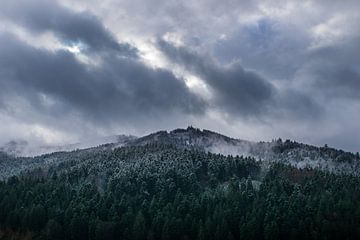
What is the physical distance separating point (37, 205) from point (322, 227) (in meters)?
105

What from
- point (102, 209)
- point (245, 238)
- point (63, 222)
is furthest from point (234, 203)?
point (63, 222)

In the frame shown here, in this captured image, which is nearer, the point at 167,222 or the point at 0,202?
the point at 167,222

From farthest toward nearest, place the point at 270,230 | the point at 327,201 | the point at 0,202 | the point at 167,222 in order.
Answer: the point at 0,202
the point at 327,201
the point at 167,222
the point at 270,230

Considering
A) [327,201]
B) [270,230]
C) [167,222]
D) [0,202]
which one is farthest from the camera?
[0,202]

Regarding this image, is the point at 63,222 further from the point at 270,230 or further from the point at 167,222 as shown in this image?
the point at 270,230

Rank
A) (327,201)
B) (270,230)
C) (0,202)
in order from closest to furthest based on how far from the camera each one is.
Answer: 1. (270,230)
2. (327,201)
3. (0,202)

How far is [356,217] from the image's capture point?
529 ft

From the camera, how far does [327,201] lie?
175125mm

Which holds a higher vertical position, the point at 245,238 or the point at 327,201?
the point at 327,201

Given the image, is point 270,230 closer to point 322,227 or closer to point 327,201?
point 322,227

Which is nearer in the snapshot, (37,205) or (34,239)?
(34,239)

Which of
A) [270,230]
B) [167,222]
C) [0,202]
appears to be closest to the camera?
[270,230]

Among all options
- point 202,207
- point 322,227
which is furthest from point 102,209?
point 322,227

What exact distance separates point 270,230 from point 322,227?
16.7m
